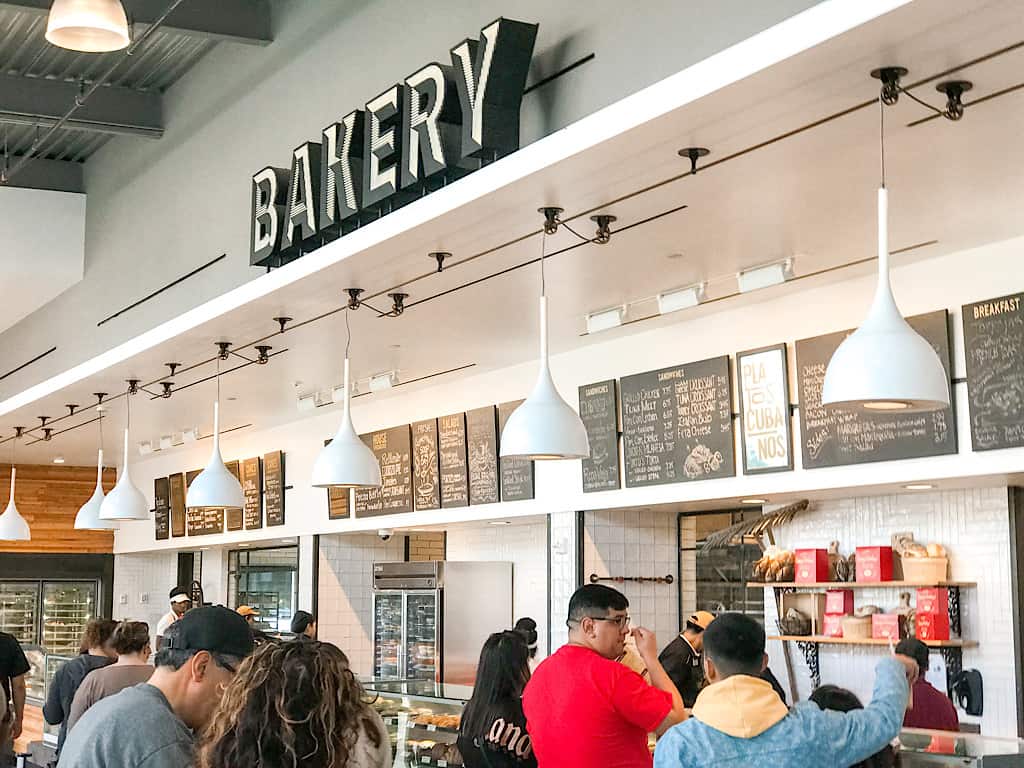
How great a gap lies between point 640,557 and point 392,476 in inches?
87.7

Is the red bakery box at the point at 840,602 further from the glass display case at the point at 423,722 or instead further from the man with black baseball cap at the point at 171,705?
the man with black baseball cap at the point at 171,705

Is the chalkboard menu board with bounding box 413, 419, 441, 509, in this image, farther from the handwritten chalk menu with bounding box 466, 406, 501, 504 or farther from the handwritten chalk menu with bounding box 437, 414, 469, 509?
the handwritten chalk menu with bounding box 466, 406, 501, 504

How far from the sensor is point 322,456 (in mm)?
5809

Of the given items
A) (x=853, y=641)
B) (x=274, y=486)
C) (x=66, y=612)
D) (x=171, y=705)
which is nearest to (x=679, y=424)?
→ (x=853, y=641)

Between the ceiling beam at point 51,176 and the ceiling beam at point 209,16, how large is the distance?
392 cm

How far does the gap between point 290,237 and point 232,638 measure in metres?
3.85

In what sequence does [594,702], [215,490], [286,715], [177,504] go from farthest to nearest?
[177,504] → [215,490] → [594,702] → [286,715]

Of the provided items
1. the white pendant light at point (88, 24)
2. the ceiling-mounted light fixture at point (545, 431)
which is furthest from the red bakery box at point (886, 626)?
the white pendant light at point (88, 24)

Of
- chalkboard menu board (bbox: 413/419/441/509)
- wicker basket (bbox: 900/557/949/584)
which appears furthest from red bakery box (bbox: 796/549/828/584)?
chalkboard menu board (bbox: 413/419/441/509)

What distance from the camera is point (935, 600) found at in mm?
6219

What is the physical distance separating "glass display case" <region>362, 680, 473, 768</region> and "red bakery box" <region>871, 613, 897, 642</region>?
6.92 ft

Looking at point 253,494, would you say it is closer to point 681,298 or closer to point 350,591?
point 350,591

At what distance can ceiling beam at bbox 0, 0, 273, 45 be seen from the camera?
21.7ft

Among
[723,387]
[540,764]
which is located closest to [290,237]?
[723,387]
